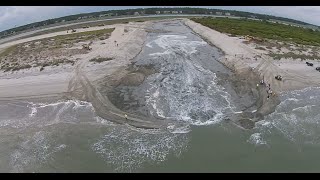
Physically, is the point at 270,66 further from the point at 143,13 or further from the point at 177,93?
the point at 143,13

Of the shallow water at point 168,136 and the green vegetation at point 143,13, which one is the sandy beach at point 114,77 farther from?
the green vegetation at point 143,13

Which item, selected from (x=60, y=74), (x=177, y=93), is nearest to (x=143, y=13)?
(x=60, y=74)

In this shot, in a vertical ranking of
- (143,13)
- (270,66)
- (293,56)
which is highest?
(143,13)

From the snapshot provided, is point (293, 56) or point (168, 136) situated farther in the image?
point (293, 56)

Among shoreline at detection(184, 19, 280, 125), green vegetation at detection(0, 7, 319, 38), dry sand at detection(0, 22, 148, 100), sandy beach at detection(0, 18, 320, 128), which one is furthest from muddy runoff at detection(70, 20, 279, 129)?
green vegetation at detection(0, 7, 319, 38)

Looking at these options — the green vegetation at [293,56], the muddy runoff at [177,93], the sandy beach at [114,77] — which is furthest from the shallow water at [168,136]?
the green vegetation at [293,56]

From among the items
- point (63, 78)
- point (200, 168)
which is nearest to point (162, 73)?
point (63, 78)

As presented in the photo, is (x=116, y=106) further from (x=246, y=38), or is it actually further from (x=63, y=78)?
(x=246, y=38)
